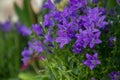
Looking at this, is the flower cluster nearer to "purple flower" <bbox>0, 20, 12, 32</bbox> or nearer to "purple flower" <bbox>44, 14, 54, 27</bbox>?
"purple flower" <bbox>44, 14, 54, 27</bbox>

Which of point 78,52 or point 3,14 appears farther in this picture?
point 3,14

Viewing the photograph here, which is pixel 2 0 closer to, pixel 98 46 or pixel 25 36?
pixel 25 36

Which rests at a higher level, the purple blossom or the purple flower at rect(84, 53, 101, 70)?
the purple blossom

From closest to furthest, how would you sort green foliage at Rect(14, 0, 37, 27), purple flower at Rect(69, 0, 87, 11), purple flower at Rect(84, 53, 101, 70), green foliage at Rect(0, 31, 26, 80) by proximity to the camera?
purple flower at Rect(84, 53, 101, 70)
purple flower at Rect(69, 0, 87, 11)
green foliage at Rect(14, 0, 37, 27)
green foliage at Rect(0, 31, 26, 80)

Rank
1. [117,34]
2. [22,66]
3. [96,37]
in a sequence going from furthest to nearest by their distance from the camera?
[22,66] → [117,34] → [96,37]

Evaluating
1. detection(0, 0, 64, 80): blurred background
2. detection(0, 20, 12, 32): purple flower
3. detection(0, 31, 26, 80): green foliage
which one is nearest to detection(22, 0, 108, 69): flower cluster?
detection(0, 0, 64, 80): blurred background

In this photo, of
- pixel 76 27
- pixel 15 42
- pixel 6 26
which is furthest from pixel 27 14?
pixel 76 27

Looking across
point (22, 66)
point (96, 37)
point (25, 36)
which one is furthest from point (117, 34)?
point (25, 36)

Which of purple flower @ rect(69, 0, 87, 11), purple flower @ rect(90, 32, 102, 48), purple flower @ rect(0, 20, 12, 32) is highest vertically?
purple flower @ rect(69, 0, 87, 11)

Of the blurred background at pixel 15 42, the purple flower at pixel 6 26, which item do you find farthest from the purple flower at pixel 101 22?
the purple flower at pixel 6 26
